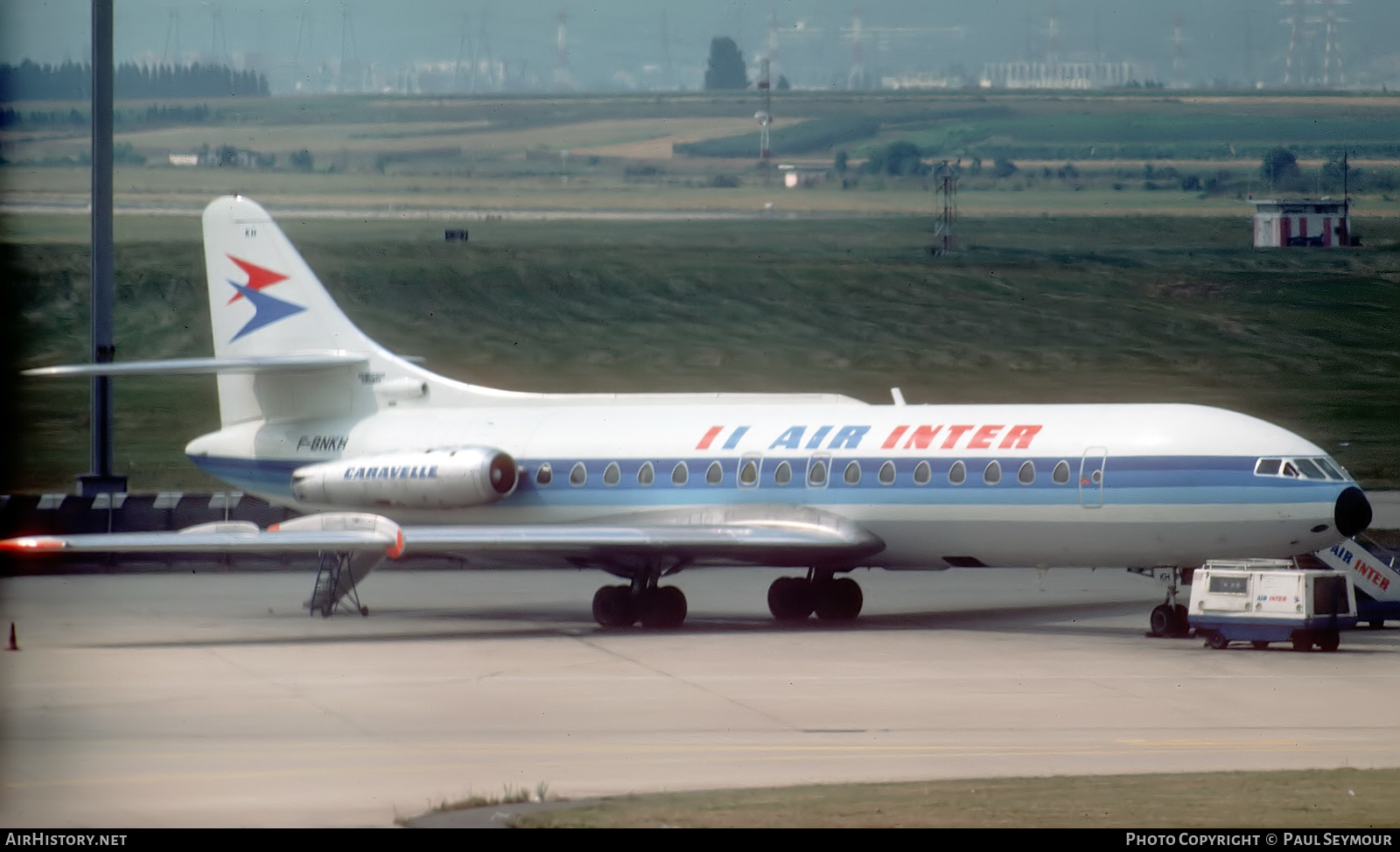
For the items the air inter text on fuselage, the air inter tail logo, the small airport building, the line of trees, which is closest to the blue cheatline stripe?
the air inter text on fuselage

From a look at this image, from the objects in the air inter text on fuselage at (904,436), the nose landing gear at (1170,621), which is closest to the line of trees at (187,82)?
the air inter text on fuselage at (904,436)

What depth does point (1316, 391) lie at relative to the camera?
7394 centimetres

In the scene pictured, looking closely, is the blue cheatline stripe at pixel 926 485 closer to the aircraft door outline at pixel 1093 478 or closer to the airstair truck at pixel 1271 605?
the aircraft door outline at pixel 1093 478

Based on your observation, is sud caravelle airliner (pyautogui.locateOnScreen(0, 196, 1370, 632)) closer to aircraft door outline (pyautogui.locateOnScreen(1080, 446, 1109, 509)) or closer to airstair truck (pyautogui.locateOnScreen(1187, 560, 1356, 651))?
aircraft door outline (pyautogui.locateOnScreen(1080, 446, 1109, 509))

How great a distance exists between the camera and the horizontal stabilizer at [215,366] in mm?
32594

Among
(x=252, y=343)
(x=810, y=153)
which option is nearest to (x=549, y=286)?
(x=810, y=153)

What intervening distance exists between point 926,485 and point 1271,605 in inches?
223

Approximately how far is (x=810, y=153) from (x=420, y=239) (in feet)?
50.6

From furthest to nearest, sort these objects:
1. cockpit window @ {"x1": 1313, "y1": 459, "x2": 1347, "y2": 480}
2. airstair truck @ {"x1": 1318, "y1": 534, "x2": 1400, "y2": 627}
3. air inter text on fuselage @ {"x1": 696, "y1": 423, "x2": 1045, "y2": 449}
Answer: airstair truck @ {"x1": 1318, "y1": 534, "x2": 1400, "y2": 627} < air inter text on fuselage @ {"x1": 696, "y1": 423, "x2": 1045, "y2": 449} < cockpit window @ {"x1": 1313, "y1": 459, "x2": 1347, "y2": 480}

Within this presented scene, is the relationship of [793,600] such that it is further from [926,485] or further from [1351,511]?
[1351,511]

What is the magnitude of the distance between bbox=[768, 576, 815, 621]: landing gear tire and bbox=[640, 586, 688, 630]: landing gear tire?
2.07 metres

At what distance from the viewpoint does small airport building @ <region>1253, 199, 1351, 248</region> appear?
3022 inches

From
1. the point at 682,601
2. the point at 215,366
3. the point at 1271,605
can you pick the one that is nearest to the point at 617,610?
the point at 682,601
